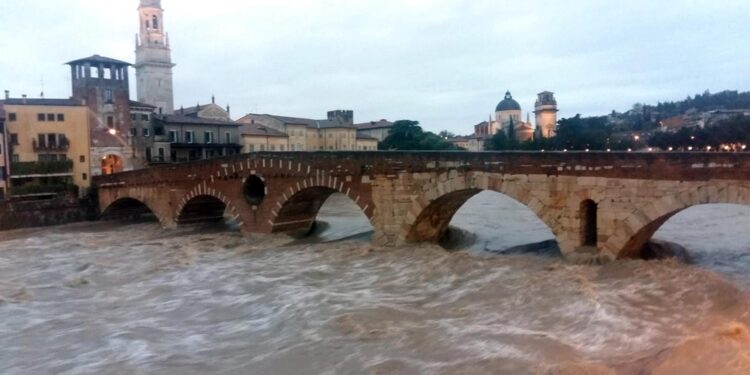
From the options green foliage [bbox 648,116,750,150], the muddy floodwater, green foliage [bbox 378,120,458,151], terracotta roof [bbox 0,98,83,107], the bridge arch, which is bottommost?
the muddy floodwater

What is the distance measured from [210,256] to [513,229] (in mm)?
10251

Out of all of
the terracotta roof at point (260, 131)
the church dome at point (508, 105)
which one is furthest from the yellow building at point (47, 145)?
the church dome at point (508, 105)

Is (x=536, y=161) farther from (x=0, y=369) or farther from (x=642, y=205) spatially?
(x=0, y=369)

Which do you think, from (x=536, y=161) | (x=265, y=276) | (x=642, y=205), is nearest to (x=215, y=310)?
(x=265, y=276)

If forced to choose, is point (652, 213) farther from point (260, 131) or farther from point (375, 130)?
point (375, 130)

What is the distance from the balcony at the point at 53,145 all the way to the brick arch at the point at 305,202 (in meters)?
17.3

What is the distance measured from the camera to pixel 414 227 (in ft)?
60.6

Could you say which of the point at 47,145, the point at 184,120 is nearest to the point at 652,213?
the point at 47,145

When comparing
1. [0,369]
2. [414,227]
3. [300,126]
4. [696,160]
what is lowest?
[0,369]

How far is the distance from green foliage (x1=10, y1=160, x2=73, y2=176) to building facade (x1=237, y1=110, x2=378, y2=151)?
62.1 feet

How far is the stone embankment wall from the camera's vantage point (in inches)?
1135

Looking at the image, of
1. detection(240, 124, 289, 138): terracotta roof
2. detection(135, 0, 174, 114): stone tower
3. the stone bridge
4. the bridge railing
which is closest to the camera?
the bridge railing

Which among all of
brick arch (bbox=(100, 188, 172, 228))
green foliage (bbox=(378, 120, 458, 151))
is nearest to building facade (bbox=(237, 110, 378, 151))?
green foliage (bbox=(378, 120, 458, 151))

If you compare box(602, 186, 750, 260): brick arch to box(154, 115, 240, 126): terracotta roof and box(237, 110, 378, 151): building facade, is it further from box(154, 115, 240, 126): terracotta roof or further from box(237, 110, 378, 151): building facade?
box(237, 110, 378, 151): building facade
